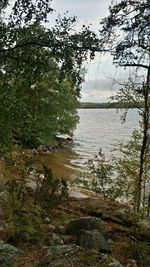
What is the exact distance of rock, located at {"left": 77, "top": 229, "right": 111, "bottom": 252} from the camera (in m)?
9.03

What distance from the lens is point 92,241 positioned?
29.9 ft

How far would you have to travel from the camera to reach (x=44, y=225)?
35.1 feet

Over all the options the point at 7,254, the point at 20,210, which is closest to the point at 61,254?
the point at 7,254

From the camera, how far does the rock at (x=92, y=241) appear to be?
9031 millimetres

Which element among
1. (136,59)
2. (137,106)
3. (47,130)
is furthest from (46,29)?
(47,130)

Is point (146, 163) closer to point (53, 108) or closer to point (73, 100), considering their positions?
point (53, 108)

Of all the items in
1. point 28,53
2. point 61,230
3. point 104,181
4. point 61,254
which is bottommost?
point 61,230

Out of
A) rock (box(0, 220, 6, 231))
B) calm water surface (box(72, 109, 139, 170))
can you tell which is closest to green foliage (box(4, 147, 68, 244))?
rock (box(0, 220, 6, 231))

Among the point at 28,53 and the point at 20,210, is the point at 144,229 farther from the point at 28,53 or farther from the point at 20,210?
the point at 28,53

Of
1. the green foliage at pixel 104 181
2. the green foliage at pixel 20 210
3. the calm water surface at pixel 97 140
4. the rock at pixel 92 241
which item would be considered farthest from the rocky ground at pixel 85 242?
the calm water surface at pixel 97 140

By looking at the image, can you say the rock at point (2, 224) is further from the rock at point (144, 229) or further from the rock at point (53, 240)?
the rock at point (144, 229)

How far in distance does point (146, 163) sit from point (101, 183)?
2203 millimetres

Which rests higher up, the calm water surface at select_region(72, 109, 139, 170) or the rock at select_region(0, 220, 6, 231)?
the rock at select_region(0, 220, 6, 231)

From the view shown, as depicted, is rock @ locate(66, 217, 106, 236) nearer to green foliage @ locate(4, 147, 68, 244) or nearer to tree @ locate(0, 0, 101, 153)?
green foliage @ locate(4, 147, 68, 244)
